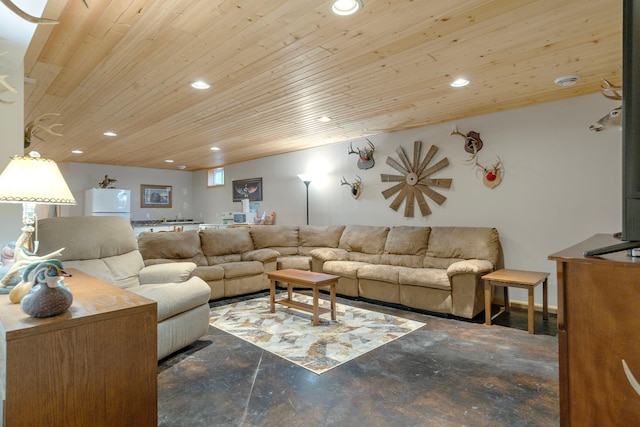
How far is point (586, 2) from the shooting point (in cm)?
184

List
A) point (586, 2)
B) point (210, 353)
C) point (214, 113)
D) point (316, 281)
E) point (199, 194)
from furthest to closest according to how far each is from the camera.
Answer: point (199, 194) → point (214, 113) → point (316, 281) → point (210, 353) → point (586, 2)

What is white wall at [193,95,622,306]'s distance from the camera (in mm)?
3375

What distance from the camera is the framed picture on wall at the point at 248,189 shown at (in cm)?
717

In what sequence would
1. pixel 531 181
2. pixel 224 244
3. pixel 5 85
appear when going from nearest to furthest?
pixel 5 85
pixel 531 181
pixel 224 244

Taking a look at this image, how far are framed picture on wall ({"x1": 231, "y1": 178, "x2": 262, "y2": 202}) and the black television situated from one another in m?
6.43

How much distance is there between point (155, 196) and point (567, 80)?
863 centimetres

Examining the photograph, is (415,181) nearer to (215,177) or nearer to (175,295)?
(175,295)

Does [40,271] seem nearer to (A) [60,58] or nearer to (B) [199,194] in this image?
A: (A) [60,58]

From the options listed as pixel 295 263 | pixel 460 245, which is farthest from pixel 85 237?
pixel 460 245

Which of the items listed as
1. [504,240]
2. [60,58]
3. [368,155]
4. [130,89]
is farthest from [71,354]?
[368,155]

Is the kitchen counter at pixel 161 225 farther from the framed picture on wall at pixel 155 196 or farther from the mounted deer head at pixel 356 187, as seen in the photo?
the mounted deer head at pixel 356 187

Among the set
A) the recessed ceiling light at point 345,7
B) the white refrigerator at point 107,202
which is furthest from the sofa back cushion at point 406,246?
the white refrigerator at point 107,202

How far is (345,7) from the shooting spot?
1.87m

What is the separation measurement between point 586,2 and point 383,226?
3469 mm
